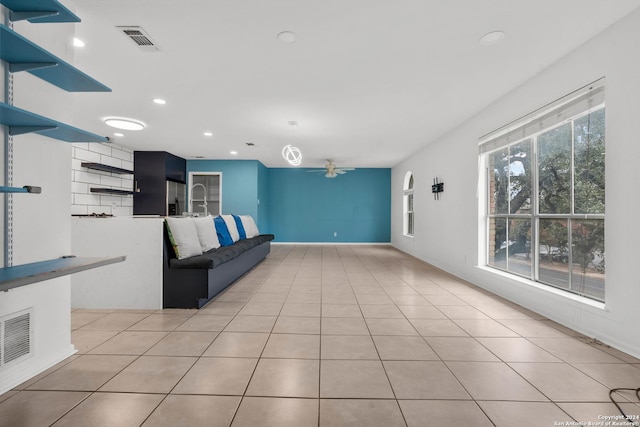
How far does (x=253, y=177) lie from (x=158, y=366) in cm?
669

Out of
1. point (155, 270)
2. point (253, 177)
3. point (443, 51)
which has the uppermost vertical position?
point (443, 51)

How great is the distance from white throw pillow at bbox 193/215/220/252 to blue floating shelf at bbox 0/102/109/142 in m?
2.00

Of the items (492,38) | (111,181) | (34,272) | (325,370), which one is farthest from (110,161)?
(492,38)

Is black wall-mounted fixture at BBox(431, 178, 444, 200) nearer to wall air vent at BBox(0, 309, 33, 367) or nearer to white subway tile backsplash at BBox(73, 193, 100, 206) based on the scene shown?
wall air vent at BBox(0, 309, 33, 367)

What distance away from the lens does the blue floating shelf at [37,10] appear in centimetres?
156

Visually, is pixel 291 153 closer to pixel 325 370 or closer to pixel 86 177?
pixel 86 177

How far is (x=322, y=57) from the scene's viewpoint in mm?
2844

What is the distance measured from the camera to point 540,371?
6.29ft

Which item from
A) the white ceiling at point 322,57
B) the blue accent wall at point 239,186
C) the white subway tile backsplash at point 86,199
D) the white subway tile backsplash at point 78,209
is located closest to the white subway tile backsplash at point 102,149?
the white subway tile backsplash at point 86,199

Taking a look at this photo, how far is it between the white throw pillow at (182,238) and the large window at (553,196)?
12.9 ft

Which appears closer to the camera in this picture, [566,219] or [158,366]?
[158,366]

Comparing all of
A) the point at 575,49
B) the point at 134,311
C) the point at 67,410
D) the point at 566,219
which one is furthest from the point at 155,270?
the point at 575,49

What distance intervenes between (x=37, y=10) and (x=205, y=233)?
268cm

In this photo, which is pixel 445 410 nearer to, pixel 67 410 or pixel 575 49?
pixel 67 410
